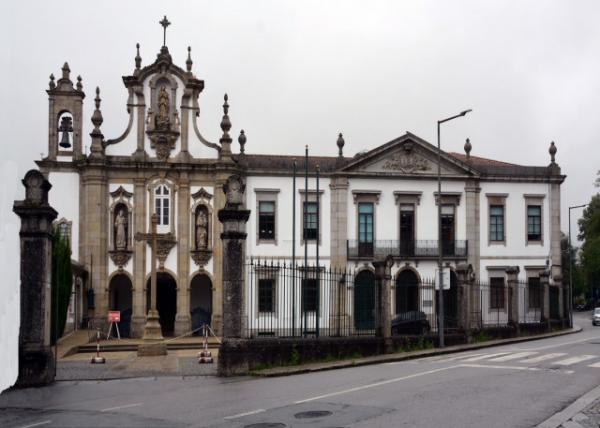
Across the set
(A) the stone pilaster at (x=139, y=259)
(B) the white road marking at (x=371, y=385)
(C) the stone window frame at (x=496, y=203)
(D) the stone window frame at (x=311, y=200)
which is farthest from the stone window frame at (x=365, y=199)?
(B) the white road marking at (x=371, y=385)

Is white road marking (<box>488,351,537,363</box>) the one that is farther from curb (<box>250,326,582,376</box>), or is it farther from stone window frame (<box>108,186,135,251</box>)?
stone window frame (<box>108,186,135,251</box>)

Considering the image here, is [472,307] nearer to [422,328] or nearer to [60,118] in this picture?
[422,328]

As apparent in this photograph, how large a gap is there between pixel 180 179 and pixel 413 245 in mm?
11912

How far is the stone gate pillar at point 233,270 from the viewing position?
1708 centimetres

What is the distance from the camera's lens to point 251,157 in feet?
122

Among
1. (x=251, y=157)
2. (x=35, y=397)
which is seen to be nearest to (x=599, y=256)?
(x=251, y=157)

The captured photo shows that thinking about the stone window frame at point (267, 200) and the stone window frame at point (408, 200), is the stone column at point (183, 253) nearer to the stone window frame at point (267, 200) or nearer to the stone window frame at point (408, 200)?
the stone window frame at point (267, 200)

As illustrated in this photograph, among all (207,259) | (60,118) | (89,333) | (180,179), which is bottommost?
(89,333)

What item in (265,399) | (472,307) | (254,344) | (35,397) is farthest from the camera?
(472,307)

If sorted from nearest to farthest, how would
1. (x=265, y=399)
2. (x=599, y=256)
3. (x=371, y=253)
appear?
(x=265, y=399) → (x=371, y=253) → (x=599, y=256)

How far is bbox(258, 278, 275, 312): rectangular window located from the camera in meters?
35.0

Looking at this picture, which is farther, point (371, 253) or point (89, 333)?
point (371, 253)

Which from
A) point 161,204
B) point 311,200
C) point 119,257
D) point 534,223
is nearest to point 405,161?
point 311,200

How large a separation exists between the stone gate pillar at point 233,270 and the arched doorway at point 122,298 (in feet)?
62.4
